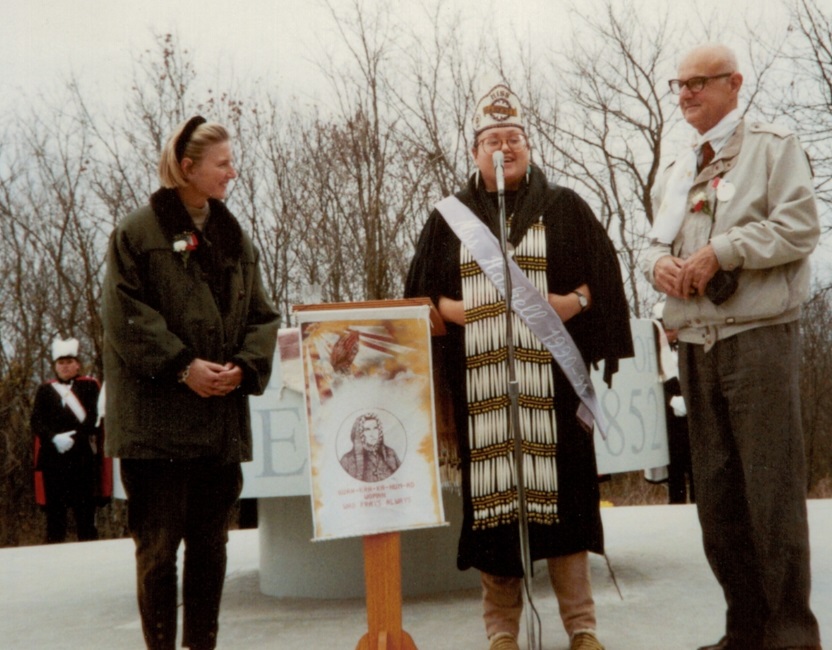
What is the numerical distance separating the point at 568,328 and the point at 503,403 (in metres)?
0.36

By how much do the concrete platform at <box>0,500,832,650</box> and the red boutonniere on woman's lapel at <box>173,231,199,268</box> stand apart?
1.60 m

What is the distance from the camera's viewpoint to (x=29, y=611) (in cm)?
520

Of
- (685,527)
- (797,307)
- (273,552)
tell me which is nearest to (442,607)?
(273,552)

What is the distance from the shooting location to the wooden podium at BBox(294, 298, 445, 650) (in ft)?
11.0

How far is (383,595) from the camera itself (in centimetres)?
336

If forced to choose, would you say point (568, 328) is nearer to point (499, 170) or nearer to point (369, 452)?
point (499, 170)

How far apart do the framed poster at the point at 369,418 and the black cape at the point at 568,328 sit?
31 centimetres

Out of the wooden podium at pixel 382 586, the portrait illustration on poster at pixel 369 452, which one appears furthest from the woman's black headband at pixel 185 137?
the portrait illustration on poster at pixel 369 452

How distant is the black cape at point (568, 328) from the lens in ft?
11.8

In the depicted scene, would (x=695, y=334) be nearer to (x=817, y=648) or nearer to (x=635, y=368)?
(x=817, y=648)

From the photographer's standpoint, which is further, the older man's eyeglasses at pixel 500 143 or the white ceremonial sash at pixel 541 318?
the older man's eyeglasses at pixel 500 143

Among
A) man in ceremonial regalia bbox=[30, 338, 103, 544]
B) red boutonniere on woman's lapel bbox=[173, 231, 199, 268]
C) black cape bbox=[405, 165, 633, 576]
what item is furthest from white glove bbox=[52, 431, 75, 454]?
red boutonniere on woman's lapel bbox=[173, 231, 199, 268]

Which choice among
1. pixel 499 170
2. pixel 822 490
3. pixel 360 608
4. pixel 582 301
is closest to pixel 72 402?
pixel 360 608

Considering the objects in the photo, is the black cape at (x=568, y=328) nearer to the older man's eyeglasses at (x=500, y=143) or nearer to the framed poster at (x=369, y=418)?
the older man's eyeglasses at (x=500, y=143)
